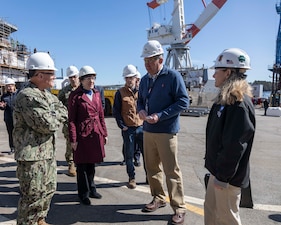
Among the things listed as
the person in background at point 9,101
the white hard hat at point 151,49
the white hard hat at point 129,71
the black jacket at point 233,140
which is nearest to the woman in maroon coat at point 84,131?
the white hard hat at point 129,71

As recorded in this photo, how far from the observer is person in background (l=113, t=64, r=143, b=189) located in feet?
14.8

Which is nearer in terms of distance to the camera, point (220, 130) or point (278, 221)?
point (220, 130)

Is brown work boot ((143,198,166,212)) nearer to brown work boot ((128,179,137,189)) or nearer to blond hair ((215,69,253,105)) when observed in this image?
brown work boot ((128,179,137,189))

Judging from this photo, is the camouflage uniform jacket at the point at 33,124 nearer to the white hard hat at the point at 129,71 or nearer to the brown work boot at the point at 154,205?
the brown work boot at the point at 154,205

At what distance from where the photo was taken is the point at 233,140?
2031 mm

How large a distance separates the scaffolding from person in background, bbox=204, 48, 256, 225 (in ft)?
134

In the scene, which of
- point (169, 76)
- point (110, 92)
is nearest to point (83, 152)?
point (169, 76)

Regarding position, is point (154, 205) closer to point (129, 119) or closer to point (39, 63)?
point (129, 119)

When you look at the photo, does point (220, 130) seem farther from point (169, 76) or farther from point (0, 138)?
point (0, 138)

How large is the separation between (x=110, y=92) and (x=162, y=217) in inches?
556

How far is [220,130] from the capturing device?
2186mm

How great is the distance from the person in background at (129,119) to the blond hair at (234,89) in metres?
2.54

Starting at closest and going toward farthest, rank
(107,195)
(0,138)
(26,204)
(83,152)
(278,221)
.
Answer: (26,204) → (278,221) → (83,152) → (107,195) → (0,138)

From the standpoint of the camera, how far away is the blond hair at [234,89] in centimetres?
210
